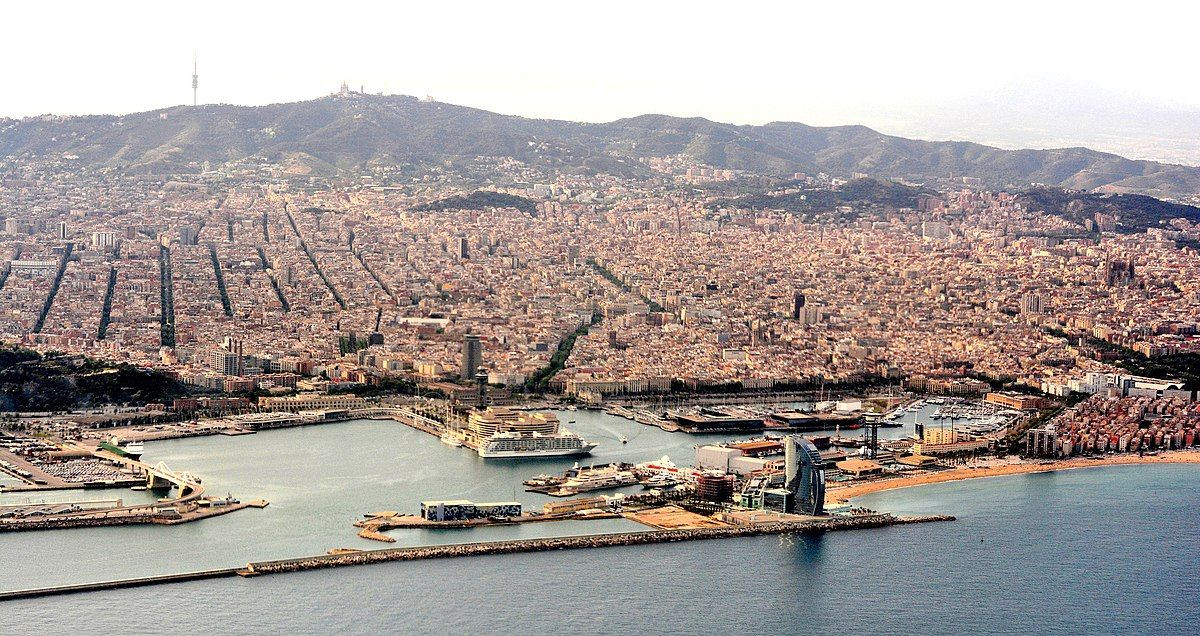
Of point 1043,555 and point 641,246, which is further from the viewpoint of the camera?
point 641,246

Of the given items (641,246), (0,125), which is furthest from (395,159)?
(641,246)

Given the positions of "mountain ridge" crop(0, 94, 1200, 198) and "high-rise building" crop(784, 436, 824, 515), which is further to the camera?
"mountain ridge" crop(0, 94, 1200, 198)

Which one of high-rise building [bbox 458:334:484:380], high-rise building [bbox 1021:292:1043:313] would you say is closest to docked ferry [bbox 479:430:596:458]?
high-rise building [bbox 458:334:484:380]

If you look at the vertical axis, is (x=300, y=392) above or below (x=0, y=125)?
below

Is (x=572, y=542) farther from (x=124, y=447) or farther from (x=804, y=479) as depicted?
(x=124, y=447)

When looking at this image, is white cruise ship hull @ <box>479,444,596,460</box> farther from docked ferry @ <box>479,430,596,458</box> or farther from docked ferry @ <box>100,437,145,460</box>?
docked ferry @ <box>100,437,145,460</box>

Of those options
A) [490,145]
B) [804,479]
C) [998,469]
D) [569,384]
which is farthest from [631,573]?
[490,145]

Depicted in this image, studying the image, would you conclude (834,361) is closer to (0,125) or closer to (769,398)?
(769,398)
